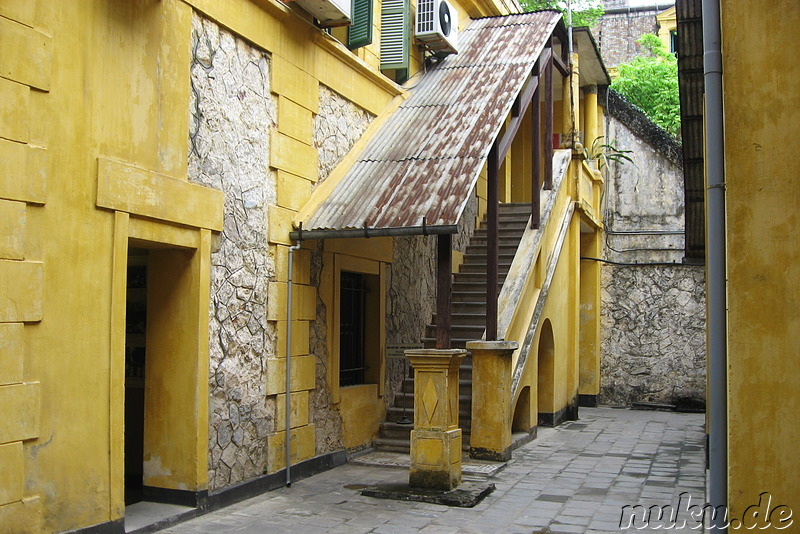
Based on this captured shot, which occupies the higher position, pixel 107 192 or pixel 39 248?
pixel 107 192

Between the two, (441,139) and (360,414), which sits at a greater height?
(441,139)

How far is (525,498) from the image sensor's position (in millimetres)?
8164

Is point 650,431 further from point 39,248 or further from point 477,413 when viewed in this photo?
point 39,248

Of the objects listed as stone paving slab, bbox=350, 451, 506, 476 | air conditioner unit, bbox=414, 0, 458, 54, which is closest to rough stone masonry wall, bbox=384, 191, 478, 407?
stone paving slab, bbox=350, 451, 506, 476

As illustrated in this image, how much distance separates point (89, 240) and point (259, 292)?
234cm

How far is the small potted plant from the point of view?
17625mm

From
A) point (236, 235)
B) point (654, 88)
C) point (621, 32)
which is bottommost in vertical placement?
point (236, 235)

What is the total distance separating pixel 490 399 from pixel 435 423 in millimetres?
1741

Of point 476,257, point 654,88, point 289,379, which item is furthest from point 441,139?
point 654,88

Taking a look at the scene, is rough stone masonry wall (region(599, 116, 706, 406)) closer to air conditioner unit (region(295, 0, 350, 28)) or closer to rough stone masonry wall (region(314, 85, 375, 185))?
rough stone masonry wall (region(314, 85, 375, 185))

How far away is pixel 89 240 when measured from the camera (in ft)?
20.0

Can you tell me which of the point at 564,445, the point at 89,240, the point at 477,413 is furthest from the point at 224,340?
the point at 564,445

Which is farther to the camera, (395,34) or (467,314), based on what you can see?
(467,314)
